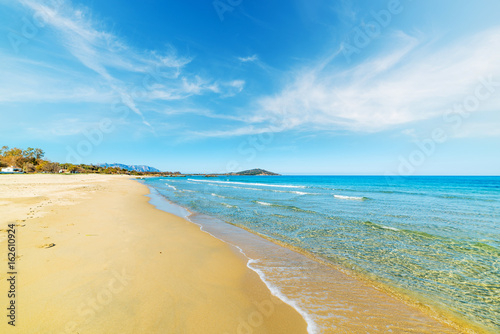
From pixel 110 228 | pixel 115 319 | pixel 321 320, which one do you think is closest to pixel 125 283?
pixel 115 319

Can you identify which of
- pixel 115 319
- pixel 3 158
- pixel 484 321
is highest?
pixel 3 158

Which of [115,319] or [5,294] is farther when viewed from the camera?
[5,294]

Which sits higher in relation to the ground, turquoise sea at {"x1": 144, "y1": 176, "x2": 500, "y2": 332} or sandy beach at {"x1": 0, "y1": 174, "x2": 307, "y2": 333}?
sandy beach at {"x1": 0, "y1": 174, "x2": 307, "y2": 333}

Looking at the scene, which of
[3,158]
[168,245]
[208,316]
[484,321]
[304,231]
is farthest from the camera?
[3,158]

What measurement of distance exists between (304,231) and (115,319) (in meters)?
9.79

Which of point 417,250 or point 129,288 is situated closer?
point 129,288

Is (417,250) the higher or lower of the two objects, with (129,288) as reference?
lower

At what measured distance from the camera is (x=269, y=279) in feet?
19.4

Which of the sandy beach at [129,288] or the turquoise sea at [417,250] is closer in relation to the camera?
the sandy beach at [129,288]

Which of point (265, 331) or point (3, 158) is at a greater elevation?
point (3, 158)

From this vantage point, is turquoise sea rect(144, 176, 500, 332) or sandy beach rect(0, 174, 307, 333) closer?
sandy beach rect(0, 174, 307, 333)

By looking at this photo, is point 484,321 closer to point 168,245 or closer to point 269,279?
point 269,279

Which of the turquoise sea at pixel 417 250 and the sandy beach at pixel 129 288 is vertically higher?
the sandy beach at pixel 129 288

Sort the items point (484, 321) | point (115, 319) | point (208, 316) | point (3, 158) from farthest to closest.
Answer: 1. point (3, 158)
2. point (484, 321)
3. point (208, 316)
4. point (115, 319)
